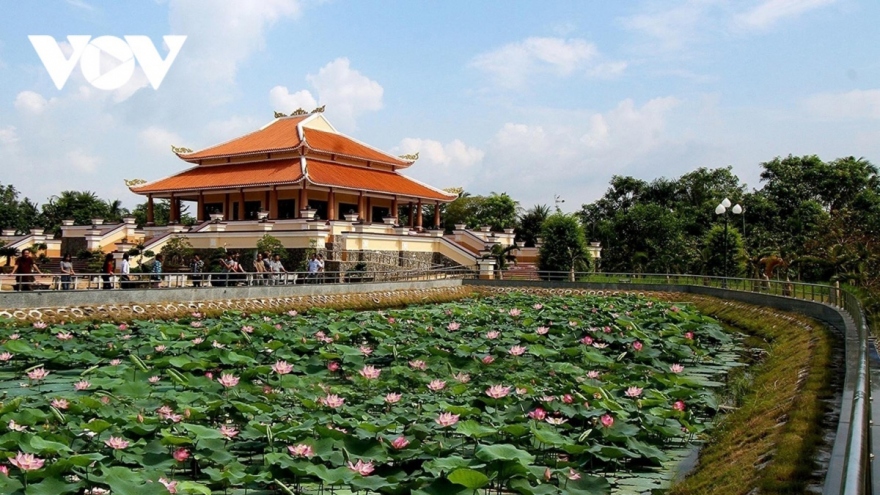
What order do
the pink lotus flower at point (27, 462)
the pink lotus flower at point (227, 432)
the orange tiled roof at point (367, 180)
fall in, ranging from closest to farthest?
the pink lotus flower at point (27, 462)
the pink lotus flower at point (227, 432)
the orange tiled roof at point (367, 180)

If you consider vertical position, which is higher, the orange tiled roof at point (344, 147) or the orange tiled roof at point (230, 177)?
the orange tiled roof at point (344, 147)

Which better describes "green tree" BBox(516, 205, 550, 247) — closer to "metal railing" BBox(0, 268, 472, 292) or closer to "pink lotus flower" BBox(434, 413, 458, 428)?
"metal railing" BBox(0, 268, 472, 292)

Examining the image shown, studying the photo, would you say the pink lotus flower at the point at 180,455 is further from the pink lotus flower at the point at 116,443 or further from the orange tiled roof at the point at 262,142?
the orange tiled roof at the point at 262,142

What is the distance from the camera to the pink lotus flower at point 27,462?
4.78 metres

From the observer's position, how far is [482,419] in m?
6.77

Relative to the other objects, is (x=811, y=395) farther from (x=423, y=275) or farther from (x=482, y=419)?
(x=423, y=275)

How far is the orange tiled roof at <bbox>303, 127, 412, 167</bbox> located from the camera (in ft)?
141

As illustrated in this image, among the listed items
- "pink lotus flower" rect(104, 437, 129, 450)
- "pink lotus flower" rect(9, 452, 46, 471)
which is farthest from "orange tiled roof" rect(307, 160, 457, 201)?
"pink lotus flower" rect(9, 452, 46, 471)

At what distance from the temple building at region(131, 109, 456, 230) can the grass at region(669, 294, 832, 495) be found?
3009cm

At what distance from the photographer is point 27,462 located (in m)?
4.79

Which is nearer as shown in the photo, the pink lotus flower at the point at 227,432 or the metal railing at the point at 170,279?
the pink lotus flower at the point at 227,432

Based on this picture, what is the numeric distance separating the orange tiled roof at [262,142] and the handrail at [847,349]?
15.0 meters

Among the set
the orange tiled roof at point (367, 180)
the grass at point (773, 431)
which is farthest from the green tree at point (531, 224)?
the grass at point (773, 431)

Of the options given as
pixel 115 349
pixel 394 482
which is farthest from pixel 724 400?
pixel 115 349
